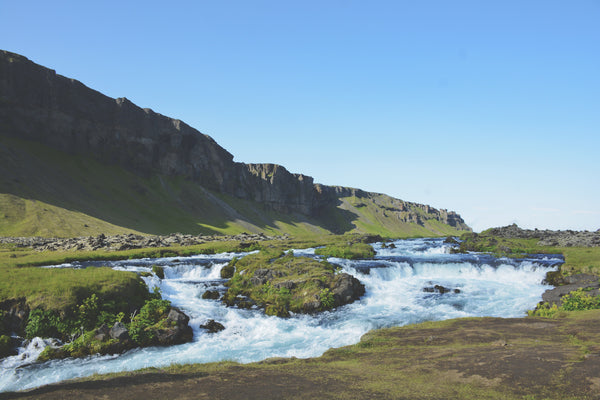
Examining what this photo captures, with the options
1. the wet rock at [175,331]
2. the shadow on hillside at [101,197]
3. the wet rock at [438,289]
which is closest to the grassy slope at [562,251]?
the wet rock at [438,289]

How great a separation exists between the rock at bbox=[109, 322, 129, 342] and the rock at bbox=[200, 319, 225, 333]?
5.43 m

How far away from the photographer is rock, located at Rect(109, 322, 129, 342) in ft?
65.0

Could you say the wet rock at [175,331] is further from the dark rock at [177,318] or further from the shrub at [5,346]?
the shrub at [5,346]

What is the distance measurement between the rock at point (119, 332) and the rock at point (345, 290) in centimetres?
1704

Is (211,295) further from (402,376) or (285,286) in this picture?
(402,376)

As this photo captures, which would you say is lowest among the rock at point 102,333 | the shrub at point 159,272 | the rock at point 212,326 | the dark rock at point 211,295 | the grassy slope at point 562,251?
the rock at point 212,326

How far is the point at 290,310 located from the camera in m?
28.6

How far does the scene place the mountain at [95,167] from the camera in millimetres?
86750

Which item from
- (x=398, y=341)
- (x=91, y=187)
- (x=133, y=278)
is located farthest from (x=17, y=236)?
(x=398, y=341)

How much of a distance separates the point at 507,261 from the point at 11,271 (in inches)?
2355

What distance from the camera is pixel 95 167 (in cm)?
12706

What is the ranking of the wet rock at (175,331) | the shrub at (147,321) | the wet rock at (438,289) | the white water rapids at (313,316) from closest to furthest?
the white water rapids at (313,316), the shrub at (147,321), the wet rock at (175,331), the wet rock at (438,289)

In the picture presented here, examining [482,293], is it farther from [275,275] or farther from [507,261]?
[275,275]

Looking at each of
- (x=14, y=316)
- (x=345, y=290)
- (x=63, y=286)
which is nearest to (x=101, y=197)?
(x=63, y=286)
